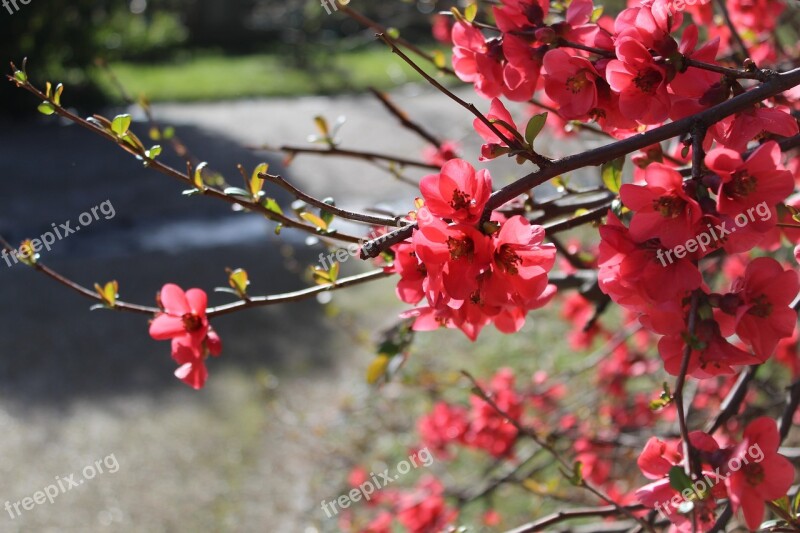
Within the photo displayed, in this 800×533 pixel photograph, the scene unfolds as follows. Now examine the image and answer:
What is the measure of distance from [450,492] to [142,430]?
1.26m

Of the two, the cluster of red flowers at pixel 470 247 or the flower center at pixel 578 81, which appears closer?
the cluster of red flowers at pixel 470 247

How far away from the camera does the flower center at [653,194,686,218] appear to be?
0.60 metres

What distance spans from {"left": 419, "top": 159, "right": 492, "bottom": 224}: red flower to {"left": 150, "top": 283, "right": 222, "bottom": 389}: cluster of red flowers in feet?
1.00

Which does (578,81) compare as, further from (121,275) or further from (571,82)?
(121,275)

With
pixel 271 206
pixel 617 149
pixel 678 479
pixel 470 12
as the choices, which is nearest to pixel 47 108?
pixel 271 206

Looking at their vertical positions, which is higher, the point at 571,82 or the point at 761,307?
the point at 571,82

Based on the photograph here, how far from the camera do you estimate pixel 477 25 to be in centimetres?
87

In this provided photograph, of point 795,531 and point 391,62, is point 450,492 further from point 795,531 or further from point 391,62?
point 391,62

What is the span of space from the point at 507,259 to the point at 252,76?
7.85m

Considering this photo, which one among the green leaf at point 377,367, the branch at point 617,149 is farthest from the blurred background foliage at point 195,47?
the branch at point 617,149

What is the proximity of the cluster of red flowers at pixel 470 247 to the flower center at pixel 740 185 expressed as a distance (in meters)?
0.14

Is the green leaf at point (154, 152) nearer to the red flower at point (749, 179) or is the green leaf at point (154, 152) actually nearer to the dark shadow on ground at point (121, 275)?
the red flower at point (749, 179)

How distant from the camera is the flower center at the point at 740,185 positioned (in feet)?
1.92

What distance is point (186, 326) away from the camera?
845 mm
